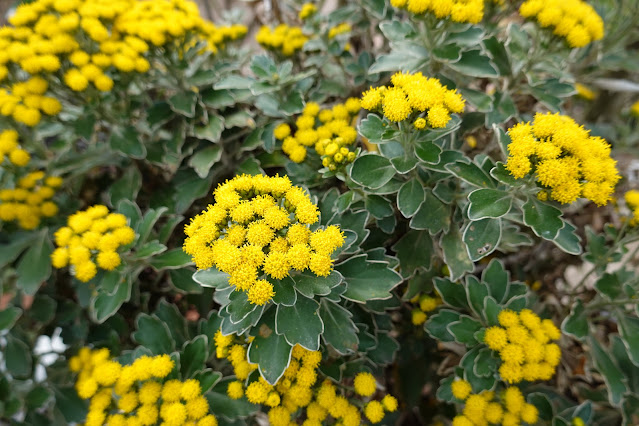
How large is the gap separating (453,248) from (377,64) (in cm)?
73

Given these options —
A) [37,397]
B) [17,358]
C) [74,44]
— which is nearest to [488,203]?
[74,44]

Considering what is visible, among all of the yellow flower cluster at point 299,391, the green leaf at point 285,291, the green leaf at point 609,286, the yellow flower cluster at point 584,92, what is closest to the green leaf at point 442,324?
the yellow flower cluster at point 299,391

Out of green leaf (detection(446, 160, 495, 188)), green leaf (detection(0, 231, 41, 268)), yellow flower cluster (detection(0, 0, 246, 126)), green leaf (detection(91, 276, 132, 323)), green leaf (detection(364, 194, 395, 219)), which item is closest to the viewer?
green leaf (detection(446, 160, 495, 188))

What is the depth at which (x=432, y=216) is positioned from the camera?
128cm

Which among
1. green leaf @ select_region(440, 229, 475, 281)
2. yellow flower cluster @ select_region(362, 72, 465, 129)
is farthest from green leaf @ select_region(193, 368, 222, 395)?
yellow flower cluster @ select_region(362, 72, 465, 129)

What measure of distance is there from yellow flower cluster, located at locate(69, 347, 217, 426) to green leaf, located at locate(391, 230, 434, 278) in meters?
0.75

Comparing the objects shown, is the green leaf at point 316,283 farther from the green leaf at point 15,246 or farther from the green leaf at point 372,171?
the green leaf at point 15,246

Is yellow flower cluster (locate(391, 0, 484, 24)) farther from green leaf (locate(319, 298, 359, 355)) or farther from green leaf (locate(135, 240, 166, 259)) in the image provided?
green leaf (locate(135, 240, 166, 259))

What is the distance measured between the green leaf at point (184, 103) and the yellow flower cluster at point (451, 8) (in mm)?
908

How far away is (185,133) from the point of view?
174 cm

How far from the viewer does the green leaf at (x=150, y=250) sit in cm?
132

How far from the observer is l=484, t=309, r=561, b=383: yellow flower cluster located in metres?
1.16

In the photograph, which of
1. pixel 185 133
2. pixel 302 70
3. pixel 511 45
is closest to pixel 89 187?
pixel 185 133

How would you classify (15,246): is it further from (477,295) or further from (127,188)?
(477,295)
